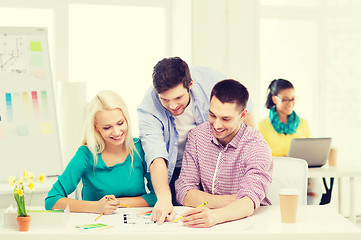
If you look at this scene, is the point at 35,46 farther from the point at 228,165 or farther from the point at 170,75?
the point at 228,165

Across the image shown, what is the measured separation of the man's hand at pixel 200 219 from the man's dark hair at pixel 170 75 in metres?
0.60

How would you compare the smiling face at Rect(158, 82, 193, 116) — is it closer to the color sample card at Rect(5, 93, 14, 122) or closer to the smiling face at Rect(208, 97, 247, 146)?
the smiling face at Rect(208, 97, 247, 146)

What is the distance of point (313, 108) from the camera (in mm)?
5422

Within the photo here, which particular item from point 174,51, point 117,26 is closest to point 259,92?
point 174,51

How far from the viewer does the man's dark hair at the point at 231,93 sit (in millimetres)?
2137

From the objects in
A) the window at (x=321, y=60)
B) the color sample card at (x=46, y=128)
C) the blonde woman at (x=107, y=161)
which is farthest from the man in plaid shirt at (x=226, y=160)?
the window at (x=321, y=60)

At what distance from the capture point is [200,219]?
5.96 ft

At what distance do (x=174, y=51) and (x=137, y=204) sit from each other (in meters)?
3.05

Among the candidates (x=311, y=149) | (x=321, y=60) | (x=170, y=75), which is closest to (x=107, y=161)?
(x=170, y=75)

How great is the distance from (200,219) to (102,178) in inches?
25.5

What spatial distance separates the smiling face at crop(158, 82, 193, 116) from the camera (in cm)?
222

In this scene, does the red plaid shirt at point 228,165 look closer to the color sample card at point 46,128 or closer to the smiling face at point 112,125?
the smiling face at point 112,125

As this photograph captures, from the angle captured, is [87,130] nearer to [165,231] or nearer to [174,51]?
[165,231]

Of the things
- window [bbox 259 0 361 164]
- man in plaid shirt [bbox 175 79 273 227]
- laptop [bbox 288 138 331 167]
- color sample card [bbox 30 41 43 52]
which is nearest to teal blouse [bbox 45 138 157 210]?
man in plaid shirt [bbox 175 79 273 227]
